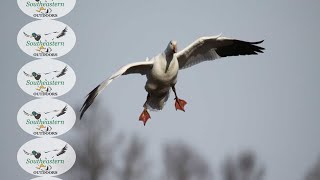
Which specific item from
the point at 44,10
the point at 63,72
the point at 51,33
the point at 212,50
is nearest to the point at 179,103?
the point at 212,50

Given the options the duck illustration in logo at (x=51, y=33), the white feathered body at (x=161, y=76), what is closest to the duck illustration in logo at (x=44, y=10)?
the duck illustration in logo at (x=51, y=33)

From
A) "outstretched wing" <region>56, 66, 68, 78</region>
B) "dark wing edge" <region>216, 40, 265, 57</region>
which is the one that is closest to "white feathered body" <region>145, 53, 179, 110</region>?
"dark wing edge" <region>216, 40, 265, 57</region>

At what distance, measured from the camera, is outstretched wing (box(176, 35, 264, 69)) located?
4.58 m

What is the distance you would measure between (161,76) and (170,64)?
107 millimetres

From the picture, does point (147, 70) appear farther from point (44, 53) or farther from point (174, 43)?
point (44, 53)

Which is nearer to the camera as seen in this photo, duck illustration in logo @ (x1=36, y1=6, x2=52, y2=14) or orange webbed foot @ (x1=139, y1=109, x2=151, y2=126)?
orange webbed foot @ (x1=139, y1=109, x2=151, y2=126)

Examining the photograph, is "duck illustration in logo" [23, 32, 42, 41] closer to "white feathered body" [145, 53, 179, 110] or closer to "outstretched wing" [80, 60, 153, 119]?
"outstretched wing" [80, 60, 153, 119]

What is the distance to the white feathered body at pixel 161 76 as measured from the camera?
14.0 ft

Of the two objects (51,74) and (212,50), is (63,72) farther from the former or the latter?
(212,50)

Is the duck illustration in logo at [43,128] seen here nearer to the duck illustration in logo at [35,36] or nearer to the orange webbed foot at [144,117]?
the duck illustration in logo at [35,36]

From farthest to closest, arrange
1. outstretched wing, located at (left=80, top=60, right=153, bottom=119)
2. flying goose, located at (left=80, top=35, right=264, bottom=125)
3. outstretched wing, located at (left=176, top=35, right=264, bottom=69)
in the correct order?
outstretched wing, located at (left=176, top=35, right=264, bottom=69) < flying goose, located at (left=80, top=35, right=264, bottom=125) < outstretched wing, located at (left=80, top=60, right=153, bottom=119)

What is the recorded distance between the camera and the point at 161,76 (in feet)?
14.1

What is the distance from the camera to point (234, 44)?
195 inches

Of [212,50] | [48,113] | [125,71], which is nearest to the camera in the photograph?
[125,71]
